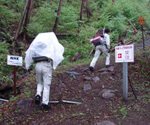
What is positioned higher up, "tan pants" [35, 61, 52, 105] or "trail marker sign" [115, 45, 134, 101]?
"trail marker sign" [115, 45, 134, 101]

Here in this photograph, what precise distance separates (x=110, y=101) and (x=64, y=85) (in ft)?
7.73

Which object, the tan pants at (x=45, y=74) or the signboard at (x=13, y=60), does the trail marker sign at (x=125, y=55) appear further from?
the signboard at (x=13, y=60)

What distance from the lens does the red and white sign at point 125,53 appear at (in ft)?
13.5

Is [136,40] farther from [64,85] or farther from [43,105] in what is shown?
[43,105]

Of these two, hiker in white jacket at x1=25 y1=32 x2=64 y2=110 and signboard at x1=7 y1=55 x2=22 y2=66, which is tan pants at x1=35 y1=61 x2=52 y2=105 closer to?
hiker in white jacket at x1=25 y1=32 x2=64 y2=110

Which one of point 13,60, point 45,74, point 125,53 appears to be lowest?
point 45,74

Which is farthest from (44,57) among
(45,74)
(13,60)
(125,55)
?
(125,55)

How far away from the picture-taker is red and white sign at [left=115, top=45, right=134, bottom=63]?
4.12 metres

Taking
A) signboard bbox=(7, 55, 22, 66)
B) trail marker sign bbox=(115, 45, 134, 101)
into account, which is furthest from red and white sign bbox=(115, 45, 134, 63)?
signboard bbox=(7, 55, 22, 66)

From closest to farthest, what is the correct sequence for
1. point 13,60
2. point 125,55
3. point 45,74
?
point 125,55 → point 45,74 → point 13,60

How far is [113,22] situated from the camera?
50.2 ft

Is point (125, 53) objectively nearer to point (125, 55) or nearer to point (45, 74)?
point (125, 55)

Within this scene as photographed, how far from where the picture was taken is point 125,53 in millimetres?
4230

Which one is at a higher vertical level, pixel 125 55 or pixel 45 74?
pixel 125 55
